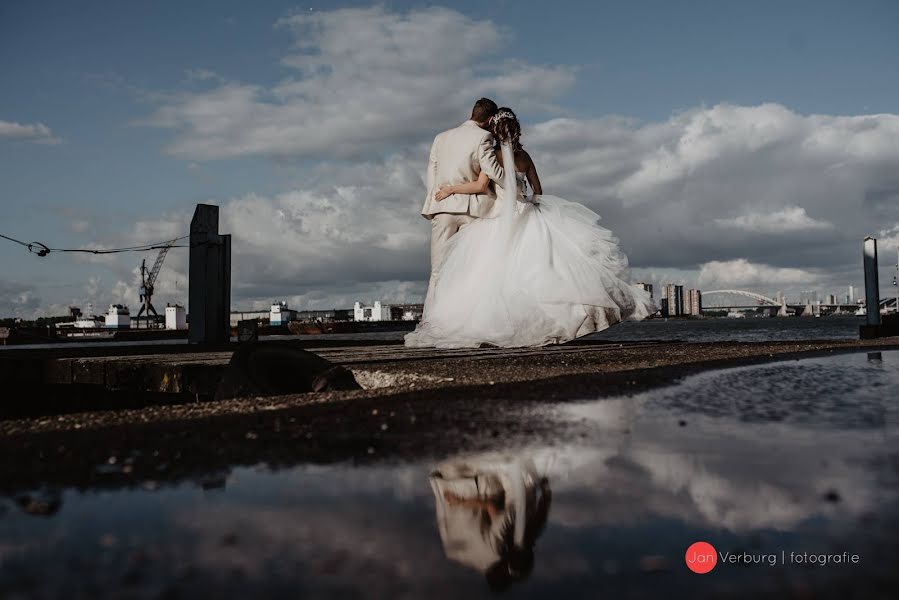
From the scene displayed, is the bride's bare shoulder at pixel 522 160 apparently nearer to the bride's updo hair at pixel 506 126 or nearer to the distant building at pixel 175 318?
the bride's updo hair at pixel 506 126

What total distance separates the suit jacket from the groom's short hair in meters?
0.09

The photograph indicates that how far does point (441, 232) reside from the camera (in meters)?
8.34

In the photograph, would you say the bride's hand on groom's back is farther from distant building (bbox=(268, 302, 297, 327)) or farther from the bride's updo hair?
distant building (bbox=(268, 302, 297, 327))

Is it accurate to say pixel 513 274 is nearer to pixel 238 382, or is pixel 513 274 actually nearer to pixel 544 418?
pixel 238 382

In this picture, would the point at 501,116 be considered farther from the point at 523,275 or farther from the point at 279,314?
the point at 279,314

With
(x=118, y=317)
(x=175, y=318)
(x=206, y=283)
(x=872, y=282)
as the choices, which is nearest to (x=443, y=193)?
(x=206, y=283)

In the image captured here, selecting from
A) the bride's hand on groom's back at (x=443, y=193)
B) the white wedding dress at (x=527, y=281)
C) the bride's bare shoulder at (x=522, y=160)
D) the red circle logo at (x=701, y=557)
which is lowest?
the red circle logo at (x=701, y=557)

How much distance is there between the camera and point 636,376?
13.5 ft

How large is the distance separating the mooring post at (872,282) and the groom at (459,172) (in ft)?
28.4

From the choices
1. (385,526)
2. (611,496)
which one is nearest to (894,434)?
(611,496)

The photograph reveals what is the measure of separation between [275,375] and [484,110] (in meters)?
4.78

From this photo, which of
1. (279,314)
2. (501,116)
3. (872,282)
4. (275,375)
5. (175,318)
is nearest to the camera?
(275,375)

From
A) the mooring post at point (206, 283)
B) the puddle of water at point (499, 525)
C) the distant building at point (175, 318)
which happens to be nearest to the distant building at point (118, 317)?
the distant building at point (175, 318)

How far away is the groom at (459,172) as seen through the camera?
303 inches
